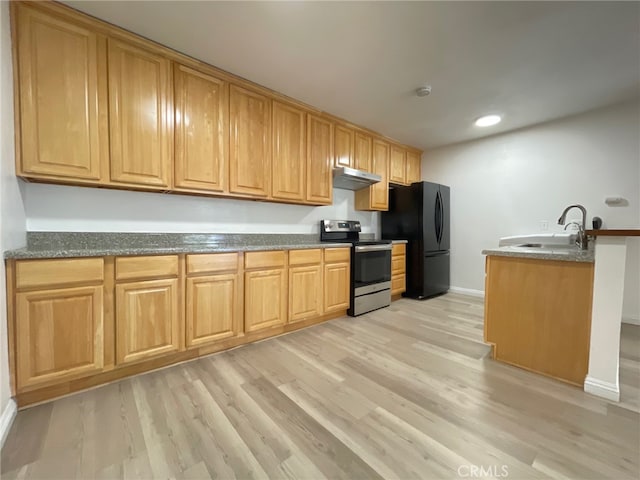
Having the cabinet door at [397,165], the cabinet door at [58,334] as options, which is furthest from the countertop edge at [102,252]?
the cabinet door at [397,165]

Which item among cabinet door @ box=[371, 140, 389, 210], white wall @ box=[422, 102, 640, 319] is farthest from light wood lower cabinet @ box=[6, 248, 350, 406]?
white wall @ box=[422, 102, 640, 319]

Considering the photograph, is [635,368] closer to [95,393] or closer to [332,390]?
[332,390]

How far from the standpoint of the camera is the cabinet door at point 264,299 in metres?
2.36

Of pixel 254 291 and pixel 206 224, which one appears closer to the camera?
pixel 254 291

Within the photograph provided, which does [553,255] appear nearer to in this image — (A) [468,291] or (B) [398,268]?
(B) [398,268]

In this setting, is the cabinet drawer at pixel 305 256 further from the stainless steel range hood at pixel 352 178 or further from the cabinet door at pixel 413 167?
the cabinet door at pixel 413 167

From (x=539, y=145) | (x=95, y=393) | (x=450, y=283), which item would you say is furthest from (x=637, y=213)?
(x=95, y=393)

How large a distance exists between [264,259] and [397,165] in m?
2.89

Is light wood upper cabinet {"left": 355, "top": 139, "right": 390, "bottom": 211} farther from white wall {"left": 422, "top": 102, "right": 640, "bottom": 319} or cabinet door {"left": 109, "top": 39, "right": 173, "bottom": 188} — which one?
cabinet door {"left": 109, "top": 39, "right": 173, "bottom": 188}

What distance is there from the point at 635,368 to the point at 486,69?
2630 mm

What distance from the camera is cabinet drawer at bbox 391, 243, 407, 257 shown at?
3861 mm

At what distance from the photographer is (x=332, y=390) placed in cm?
169

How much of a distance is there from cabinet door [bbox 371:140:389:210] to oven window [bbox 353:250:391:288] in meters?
0.81

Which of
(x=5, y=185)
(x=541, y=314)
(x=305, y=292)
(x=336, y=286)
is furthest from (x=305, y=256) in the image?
(x=5, y=185)
